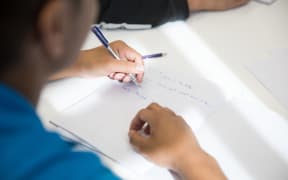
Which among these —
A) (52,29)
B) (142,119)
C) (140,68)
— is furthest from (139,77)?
(52,29)

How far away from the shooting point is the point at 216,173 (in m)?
0.75

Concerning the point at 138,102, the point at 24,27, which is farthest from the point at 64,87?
the point at 24,27

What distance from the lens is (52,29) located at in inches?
21.4

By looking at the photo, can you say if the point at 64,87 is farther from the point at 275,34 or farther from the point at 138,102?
the point at 275,34

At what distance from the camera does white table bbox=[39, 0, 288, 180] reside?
2.58ft

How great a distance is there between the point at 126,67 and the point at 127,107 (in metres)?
0.09

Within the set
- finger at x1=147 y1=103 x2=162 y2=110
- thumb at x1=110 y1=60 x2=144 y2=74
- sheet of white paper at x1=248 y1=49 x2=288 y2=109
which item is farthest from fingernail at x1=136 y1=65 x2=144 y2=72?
sheet of white paper at x1=248 y1=49 x2=288 y2=109

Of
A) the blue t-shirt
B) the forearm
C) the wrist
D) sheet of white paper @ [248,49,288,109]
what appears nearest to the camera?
the blue t-shirt

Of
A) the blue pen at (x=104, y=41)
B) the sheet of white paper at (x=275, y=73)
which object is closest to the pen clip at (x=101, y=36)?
the blue pen at (x=104, y=41)

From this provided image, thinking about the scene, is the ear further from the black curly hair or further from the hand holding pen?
the hand holding pen

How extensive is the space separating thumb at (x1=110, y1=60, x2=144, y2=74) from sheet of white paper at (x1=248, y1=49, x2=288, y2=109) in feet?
0.72

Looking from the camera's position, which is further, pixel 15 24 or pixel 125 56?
pixel 125 56

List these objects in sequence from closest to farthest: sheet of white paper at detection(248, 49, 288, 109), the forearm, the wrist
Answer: the forearm → sheet of white paper at detection(248, 49, 288, 109) → the wrist

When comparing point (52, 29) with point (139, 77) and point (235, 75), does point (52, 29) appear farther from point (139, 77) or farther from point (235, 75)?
point (235, 75)
